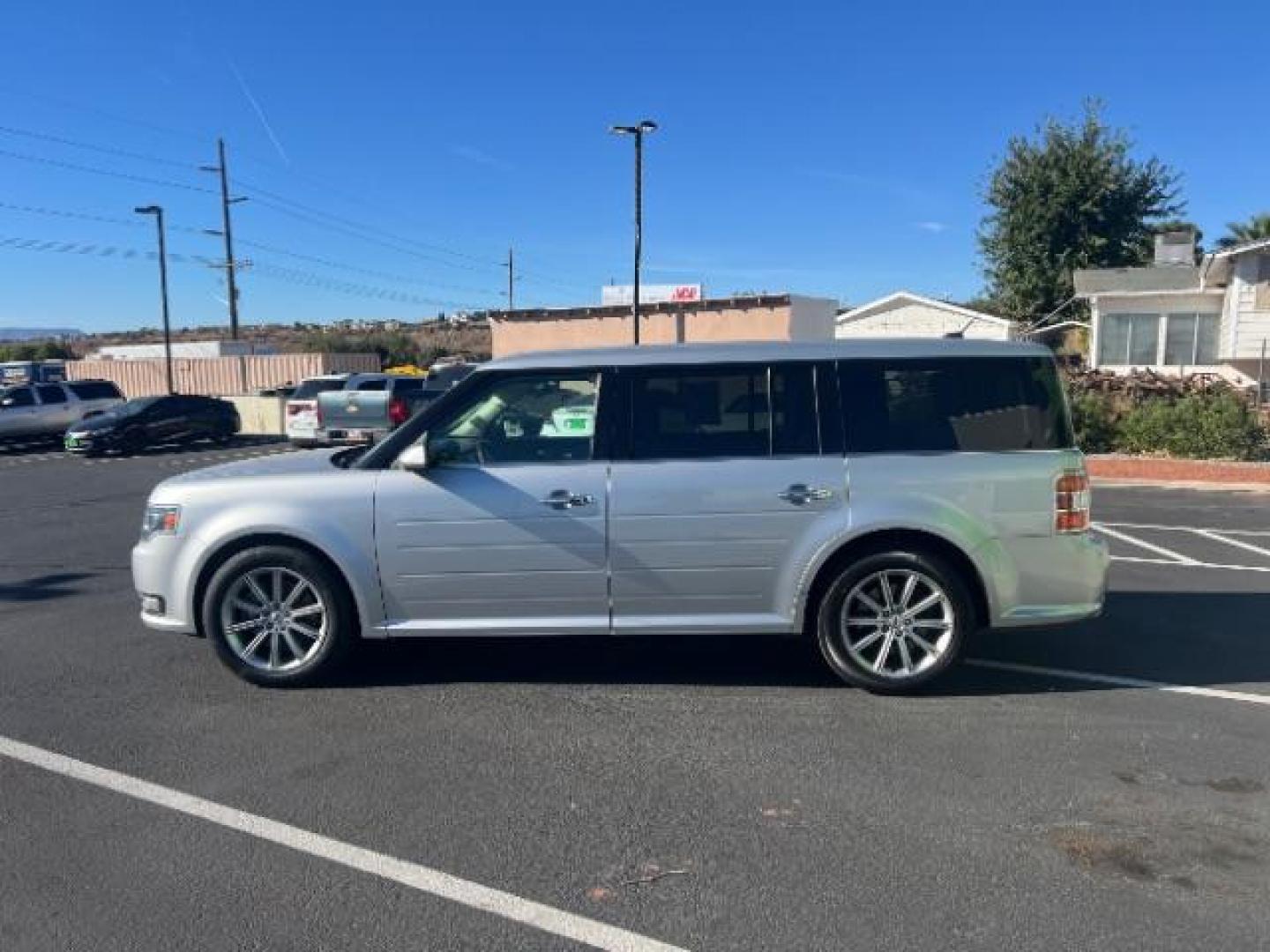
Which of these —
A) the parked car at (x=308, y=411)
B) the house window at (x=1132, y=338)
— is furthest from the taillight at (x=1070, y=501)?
the house window at (x=1132, y=338)

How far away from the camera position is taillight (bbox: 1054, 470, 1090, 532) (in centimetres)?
487

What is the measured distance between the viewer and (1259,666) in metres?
5.48

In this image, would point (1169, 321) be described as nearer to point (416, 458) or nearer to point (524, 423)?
point (524, 423)

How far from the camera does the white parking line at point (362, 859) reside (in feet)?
9.75

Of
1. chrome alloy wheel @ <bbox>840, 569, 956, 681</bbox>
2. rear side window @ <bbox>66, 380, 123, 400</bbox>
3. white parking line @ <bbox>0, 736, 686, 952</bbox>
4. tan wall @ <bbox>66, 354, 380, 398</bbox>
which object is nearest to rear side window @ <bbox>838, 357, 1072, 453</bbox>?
chrome alloy wheel @ <bbox>840, 569, 956, 681</bbox>

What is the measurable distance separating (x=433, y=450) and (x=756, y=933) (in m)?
2.89

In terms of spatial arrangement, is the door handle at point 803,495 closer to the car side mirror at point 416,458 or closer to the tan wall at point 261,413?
the car side mirror at point 416,458

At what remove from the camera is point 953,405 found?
16.4ft

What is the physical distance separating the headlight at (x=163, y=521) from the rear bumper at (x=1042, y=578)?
13.7 ft

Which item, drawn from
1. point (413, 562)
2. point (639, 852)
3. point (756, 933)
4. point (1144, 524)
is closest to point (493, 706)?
point (413, 562)

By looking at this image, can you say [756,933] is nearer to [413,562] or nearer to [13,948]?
[13,948]

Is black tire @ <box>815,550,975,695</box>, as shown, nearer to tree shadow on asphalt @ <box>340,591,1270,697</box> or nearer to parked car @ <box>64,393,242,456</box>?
tree shadow on asphalt @ <box>340,591,1270,697</box>

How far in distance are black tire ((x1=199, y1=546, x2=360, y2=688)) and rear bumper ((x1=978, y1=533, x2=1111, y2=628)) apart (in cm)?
331

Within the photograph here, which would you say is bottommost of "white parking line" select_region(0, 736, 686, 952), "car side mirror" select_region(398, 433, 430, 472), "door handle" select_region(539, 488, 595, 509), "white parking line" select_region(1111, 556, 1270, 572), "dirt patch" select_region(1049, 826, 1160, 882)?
"white parking line" select_region(0, 736, 686, 952)
